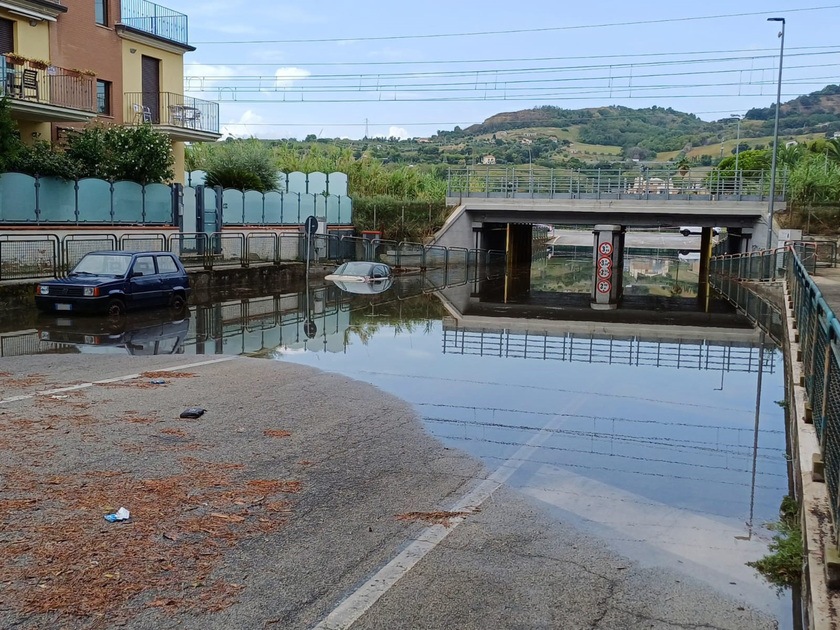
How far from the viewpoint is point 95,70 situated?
36.7m

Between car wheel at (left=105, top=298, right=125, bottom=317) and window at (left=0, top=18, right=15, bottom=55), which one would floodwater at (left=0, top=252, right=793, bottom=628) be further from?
window at (left=0, top=18, right=15, bottom=55)

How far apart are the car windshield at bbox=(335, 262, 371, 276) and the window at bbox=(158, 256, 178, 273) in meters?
13.9

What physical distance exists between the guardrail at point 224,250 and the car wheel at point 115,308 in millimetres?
4198

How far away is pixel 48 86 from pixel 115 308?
1517 centimetres

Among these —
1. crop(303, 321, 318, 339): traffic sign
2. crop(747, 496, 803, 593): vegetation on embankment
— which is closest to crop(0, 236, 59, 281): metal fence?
crop(303, 321, 318, 339): traffic sign

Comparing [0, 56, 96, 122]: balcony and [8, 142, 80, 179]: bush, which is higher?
[0, 56, 96, 122]: balcony

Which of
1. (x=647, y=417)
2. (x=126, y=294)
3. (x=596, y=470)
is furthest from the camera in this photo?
(x=126, y=294)

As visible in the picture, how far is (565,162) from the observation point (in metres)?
164

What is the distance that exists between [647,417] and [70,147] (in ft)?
91.4

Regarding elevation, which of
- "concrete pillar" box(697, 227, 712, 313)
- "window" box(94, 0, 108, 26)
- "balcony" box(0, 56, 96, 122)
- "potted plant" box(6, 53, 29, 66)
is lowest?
"concrete pillar" box(697, 227, 712, 313)

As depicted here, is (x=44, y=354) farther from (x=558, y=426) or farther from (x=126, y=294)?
(x=558, y=426)

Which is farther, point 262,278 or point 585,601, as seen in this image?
point 262,278

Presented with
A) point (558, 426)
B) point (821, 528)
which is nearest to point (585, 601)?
point (821, 528)

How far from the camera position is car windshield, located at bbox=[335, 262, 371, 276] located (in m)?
37.5
